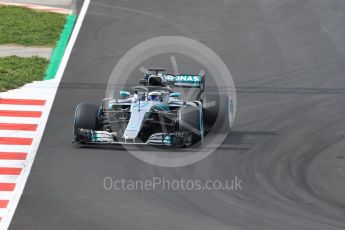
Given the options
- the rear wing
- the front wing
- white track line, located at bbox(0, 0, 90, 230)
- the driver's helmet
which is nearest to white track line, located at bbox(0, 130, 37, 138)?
white track line, located at bbox(0, 0, 90, 230)

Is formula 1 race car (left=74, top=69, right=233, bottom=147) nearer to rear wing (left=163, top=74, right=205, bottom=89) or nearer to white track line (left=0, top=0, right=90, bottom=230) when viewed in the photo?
rear wing (left=163, top=74, right=205, bottom=89)

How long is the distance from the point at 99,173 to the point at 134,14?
46.2ft

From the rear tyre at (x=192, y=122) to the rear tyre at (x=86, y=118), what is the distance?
1.78 metres

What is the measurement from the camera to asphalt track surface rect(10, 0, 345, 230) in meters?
16.5

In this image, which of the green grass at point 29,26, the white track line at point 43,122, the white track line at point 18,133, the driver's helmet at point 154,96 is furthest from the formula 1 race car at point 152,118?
the green grass at point 29,26

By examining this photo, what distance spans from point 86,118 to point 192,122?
221 cm

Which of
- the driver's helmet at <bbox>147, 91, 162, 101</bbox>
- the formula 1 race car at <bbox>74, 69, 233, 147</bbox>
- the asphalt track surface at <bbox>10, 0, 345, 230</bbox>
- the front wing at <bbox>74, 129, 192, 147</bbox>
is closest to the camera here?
the asphalt track surface at <bbox>10, 0, 345, 230</bbox>

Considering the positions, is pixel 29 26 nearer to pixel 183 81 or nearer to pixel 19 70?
pixel 19 70

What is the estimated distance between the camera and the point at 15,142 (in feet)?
68.8

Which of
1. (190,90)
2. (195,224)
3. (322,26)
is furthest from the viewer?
(322,26)

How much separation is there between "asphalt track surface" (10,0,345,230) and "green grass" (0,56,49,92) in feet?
3.08

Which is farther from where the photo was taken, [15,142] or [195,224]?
[15,142]

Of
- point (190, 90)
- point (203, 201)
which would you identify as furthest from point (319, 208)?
point (190, 90)

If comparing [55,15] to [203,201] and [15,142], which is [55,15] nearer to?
[15,142]
